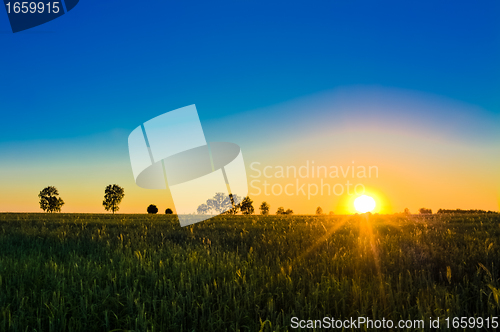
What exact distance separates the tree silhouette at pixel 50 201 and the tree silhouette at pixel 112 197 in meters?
14.1

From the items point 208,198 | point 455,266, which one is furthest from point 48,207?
point 455,266

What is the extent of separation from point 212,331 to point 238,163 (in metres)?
6.68

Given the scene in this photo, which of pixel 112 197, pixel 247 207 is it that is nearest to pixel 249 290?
pixel 247 207

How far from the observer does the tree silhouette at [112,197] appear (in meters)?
102

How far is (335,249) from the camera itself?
630 centimetres

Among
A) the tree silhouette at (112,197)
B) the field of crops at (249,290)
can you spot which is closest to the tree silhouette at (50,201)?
the tree silhouette at (112,197)

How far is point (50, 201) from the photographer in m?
100

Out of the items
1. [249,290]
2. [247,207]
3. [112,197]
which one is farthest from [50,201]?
[249,290]

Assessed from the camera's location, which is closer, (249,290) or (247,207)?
(249,290)

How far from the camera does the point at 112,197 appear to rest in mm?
102438

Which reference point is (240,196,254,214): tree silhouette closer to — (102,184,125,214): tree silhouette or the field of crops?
(102,184,125,214): tree silhouette

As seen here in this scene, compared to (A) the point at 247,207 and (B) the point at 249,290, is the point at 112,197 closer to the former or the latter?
(A) the point at 247,207

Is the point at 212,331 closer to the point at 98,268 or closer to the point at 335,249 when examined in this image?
the point at 98,268

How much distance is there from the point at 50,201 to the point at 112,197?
1860 centimetres
